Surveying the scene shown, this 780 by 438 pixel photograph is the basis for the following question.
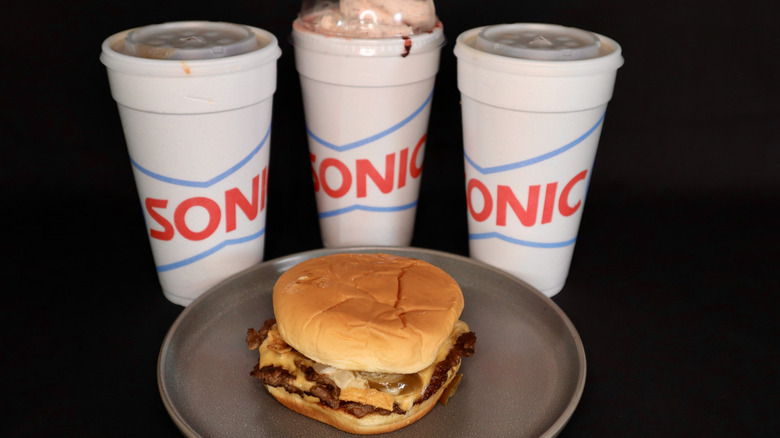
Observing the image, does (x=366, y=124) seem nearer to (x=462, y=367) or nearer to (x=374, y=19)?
(x=374, y=19)

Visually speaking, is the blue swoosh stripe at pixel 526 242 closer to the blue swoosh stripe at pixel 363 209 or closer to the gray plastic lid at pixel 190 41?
the blue swoosh stripe at pixel 363 209

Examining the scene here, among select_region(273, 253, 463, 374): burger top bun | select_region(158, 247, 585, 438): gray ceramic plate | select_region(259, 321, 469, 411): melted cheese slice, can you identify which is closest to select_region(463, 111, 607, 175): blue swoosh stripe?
select_region(158, 247, 585, 438): gray ceramic plate

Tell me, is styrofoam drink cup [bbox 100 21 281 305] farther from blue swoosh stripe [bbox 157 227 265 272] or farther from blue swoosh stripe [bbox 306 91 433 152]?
blue swoosh stripe [bbox 306 91 433 152]

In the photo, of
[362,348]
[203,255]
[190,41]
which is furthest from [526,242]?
[190,41]

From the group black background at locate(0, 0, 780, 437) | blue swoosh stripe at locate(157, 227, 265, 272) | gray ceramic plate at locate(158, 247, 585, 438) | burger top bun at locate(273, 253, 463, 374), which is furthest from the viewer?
blue swoosh stripe at locate(157, 227, 265, 272)

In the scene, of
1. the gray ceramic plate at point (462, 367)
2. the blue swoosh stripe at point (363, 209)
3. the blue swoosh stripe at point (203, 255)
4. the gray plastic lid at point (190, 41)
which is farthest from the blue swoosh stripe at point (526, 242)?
the gray plastic lid at point (190, 41)
